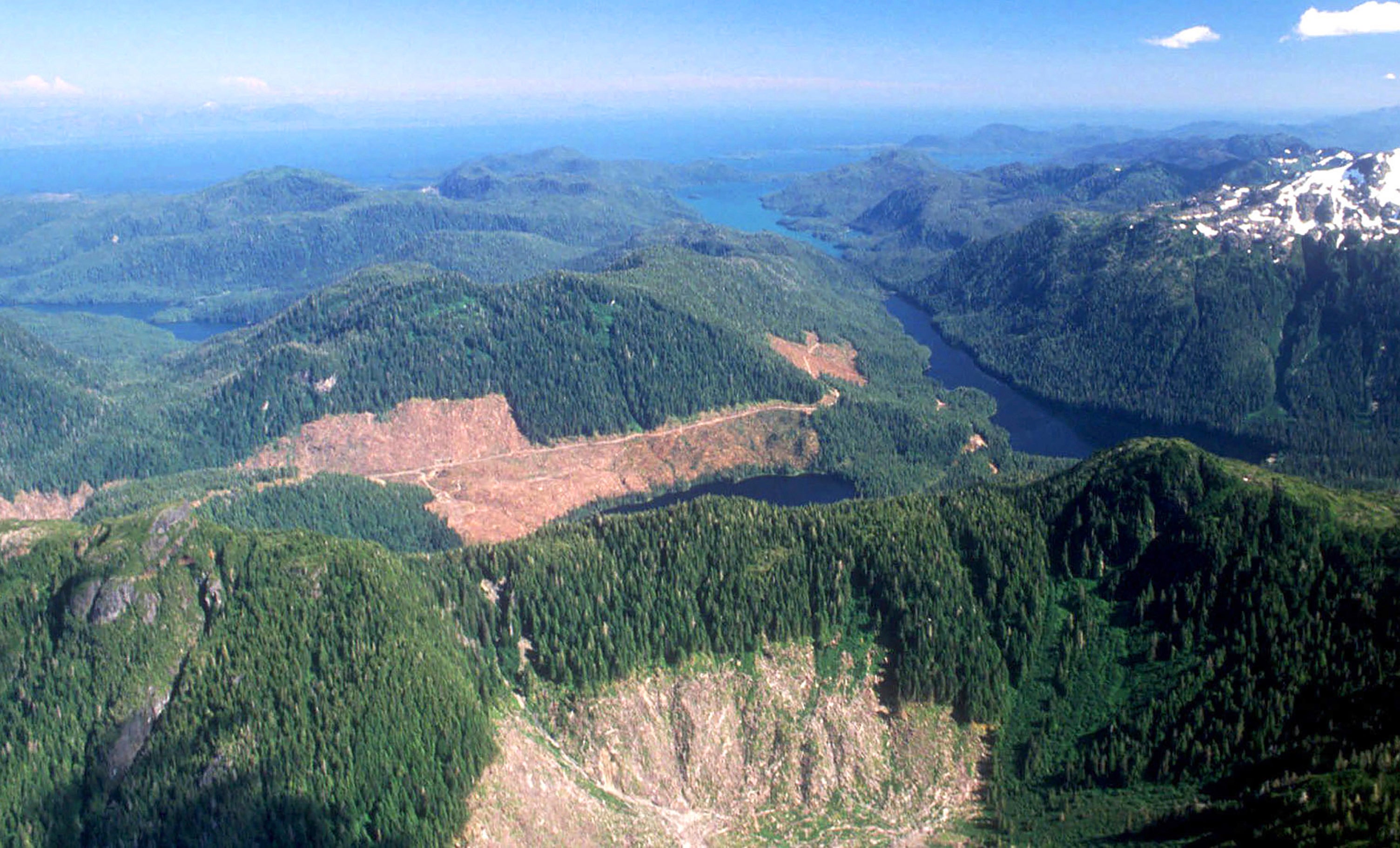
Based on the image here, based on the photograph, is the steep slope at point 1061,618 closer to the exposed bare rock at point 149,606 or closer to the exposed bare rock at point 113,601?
the exposed bare rock at point 149,606

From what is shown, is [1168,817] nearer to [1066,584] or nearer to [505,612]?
[1066,584]

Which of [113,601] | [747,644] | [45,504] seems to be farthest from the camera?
[45,504]

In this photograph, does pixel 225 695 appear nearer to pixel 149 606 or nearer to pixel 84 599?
pixel 149 606

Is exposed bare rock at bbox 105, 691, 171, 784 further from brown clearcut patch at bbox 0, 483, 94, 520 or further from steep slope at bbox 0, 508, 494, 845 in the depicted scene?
brown clearcut patch at bbox 0, 483, 94, 520

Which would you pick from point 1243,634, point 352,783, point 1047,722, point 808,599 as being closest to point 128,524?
point 352,783

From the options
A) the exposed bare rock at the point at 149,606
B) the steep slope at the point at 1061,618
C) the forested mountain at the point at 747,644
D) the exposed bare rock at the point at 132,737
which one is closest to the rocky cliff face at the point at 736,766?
the steep slope at the point at 1061,618

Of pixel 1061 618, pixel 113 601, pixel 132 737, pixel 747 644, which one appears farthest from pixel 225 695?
pixel 1061 618

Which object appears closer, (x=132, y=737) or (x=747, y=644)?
(x=132, y=737)
